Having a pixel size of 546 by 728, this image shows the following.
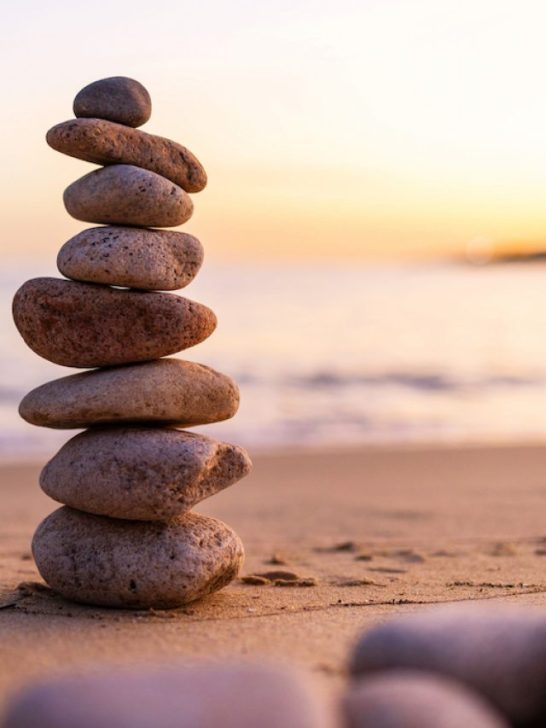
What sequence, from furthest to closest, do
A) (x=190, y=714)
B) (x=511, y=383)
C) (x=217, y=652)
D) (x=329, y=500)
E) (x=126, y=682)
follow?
(x=511, y=383) < (x=329, y=500) < (x=217, y=652) < (x=126, y=682) < (x=190, y=714)

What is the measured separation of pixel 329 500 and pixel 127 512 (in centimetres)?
459

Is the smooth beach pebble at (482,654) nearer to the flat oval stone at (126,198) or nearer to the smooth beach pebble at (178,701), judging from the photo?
the smooth beach pebble at (178,701)

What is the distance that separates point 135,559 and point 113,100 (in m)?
2.39

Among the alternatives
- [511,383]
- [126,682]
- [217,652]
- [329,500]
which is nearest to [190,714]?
[126,682]

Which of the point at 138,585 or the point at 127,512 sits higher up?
the point at 127,512

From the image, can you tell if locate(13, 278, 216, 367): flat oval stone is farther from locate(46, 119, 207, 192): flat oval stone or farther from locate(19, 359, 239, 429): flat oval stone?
locate(46, 119, 207, 192): flat oval stone

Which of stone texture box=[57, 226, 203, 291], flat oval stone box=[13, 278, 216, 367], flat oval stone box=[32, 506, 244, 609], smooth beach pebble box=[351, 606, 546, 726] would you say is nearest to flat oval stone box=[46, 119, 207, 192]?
stone texture box=[57, 226, 203, 291]

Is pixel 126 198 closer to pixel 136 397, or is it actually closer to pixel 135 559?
pixel 136 397

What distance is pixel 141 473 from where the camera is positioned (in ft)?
16.8

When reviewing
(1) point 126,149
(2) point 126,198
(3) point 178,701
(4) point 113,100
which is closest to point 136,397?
(2) point 126,198

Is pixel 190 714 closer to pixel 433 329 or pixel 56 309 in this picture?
pixel 56 309

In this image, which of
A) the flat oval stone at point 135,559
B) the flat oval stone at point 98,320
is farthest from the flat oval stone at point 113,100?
the flat oval stone at point 135,559

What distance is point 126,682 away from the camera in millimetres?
2611

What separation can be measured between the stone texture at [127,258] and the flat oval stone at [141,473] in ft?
2.56
